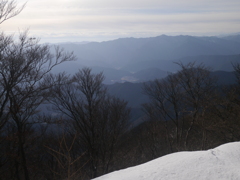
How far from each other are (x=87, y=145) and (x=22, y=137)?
133 inches

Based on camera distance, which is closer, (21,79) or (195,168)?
(195,168)

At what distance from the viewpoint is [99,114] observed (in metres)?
11.5

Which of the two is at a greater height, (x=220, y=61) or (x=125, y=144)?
(x=220, y=61)

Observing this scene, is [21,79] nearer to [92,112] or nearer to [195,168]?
[92,112]

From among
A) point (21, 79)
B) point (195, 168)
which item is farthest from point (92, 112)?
point (195, 168)

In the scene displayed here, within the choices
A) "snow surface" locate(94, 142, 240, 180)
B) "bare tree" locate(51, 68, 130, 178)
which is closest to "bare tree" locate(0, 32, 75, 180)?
"bare tree" locate(51, 68, 130, 178)

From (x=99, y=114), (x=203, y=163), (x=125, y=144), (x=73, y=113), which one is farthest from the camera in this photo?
(x=125, y=144)

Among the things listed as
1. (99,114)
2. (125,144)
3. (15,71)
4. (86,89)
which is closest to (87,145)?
(99,114)

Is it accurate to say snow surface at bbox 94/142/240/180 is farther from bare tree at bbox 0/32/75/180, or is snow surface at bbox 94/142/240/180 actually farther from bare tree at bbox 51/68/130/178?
bare tree at bbox 51/68/130/178

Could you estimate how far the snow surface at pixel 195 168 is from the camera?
3.75 metres

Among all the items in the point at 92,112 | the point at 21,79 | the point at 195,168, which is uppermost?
the point at 21,79

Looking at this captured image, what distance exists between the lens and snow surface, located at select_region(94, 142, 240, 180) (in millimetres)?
3748

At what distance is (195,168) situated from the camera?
13.0ft

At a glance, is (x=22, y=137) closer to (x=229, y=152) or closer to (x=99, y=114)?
(x=99, y=114)
